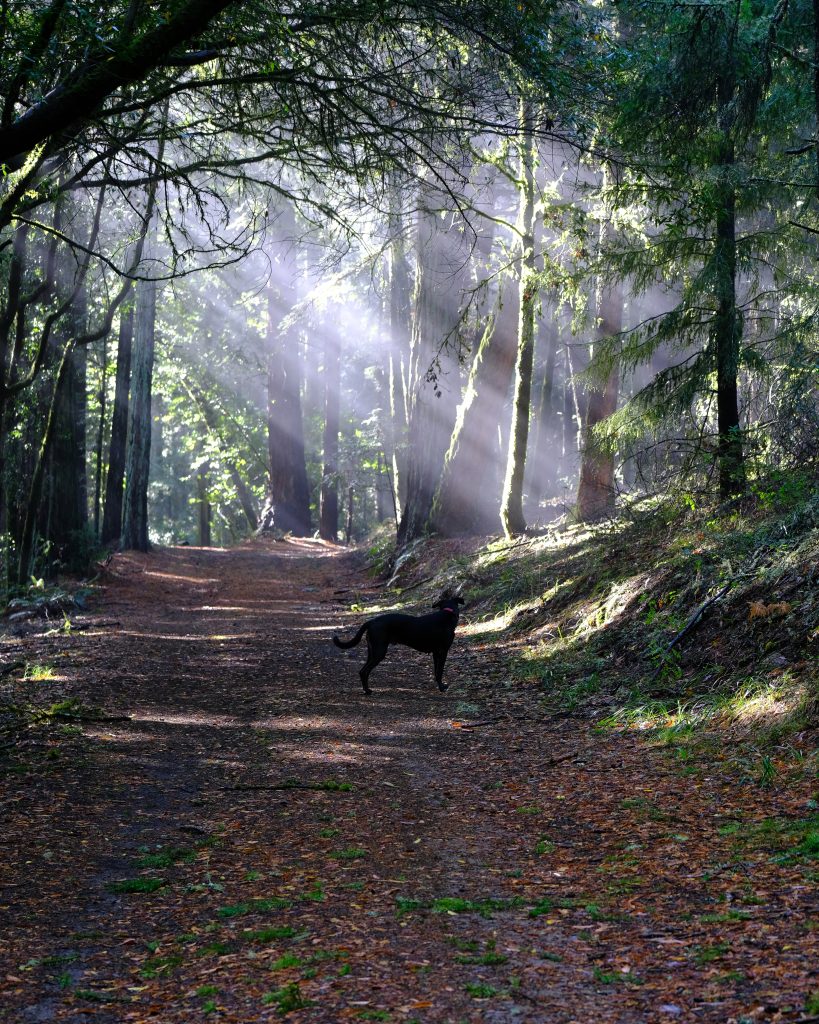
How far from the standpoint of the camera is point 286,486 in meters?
36.0

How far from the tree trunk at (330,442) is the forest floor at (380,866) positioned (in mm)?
27234

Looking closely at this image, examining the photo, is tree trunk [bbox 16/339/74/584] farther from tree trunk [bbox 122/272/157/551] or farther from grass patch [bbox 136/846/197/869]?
grass patch [bbox 136/846/197/869]

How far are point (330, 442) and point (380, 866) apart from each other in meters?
32.6

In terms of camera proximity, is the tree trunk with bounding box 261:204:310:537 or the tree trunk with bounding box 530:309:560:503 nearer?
the tree trunk with bounding box 530:309:560:503

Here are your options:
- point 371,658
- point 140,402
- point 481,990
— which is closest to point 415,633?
point 371,658

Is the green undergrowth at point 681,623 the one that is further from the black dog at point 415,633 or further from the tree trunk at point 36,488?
the tree trunk at point 36,488

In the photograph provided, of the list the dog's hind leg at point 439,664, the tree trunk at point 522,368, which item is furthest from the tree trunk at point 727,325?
the tree trunk at point 522,368

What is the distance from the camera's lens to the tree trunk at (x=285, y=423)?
34281 millimetres

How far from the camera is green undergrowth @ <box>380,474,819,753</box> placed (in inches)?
290

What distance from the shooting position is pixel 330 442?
37.1 metres

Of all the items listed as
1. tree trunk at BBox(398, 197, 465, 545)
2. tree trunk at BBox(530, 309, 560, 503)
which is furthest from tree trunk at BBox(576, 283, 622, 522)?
tree trunk at BBox(530, 309, 560, 503)

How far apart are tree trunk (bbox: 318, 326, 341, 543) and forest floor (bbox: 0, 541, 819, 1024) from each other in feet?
89.4

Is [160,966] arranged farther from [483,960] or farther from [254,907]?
[483,960]

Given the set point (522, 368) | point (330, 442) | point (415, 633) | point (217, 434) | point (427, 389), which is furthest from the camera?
point (217, 434)
